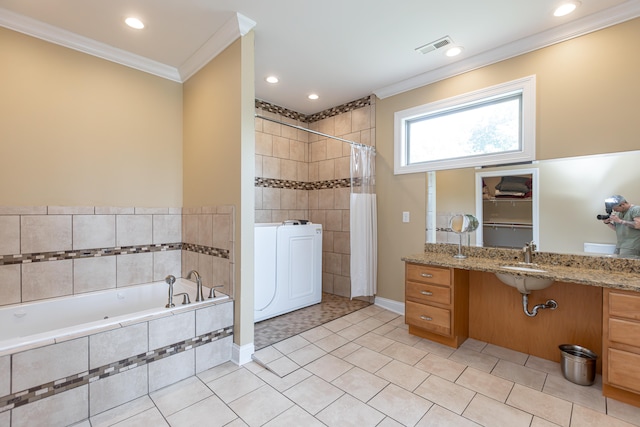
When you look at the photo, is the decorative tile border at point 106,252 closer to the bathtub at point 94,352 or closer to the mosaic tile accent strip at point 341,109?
the bathtub at point 94,352

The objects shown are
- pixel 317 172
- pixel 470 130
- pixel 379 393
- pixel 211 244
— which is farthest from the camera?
pixel 317 172

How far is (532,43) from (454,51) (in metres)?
0.60

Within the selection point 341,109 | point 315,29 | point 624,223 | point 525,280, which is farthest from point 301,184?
point 624,223

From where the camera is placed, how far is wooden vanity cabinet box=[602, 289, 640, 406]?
1.65m

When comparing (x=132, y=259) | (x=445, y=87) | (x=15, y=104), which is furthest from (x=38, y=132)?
(x=445, y=87)

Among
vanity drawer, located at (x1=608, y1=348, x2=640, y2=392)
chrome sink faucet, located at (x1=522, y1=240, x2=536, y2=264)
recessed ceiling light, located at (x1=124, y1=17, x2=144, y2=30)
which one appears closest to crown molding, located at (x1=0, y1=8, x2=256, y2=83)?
recessed ceiling light, located at (x1=124, y1=17, x2=144, y2=30)

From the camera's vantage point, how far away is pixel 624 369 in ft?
5.51

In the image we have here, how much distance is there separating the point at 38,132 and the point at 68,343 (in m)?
1.79

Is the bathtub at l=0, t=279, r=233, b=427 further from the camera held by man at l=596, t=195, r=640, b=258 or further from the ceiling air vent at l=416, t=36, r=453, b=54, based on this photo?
the camera held by man at l=596, t=195, r=640, b=258

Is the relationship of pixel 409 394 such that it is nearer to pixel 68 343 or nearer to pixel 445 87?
pixel 68 343

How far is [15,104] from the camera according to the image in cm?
221

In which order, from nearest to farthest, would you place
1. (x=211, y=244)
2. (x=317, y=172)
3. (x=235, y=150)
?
(x=235, y=150) → (x=211, y=244) → (x=317, y=172)

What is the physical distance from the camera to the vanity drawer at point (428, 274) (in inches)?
95.0

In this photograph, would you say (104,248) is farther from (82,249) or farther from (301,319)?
(301,319)
